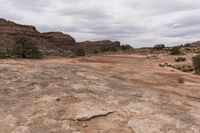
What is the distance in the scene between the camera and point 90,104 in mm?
11633

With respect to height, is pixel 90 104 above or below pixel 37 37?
below

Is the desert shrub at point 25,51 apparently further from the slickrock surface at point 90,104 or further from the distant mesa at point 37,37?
the distant mesa at point 37,37

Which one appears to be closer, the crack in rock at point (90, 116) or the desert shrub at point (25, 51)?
the crack in rock at point (90, 116)

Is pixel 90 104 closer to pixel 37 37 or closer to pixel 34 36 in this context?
pixel 34 36

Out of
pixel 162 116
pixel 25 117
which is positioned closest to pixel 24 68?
pixel 25 117

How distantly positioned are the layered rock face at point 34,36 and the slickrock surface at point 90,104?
47.5 m

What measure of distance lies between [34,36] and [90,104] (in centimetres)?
8032

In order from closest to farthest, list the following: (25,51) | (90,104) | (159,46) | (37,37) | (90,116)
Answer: (90,116) < (90,104) < (25,51) < (159,46) < (37,37)

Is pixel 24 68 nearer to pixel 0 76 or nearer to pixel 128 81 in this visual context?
pixel 0 76

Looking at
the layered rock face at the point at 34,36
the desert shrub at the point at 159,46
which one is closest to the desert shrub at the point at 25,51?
the layered rock face at the point at 34,36

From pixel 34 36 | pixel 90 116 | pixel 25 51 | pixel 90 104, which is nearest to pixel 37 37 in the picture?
pixel 34 36

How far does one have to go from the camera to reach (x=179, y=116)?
37.3 feet

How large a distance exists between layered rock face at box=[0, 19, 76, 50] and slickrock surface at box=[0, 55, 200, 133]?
47.5 m

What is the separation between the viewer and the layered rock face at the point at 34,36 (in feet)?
238
